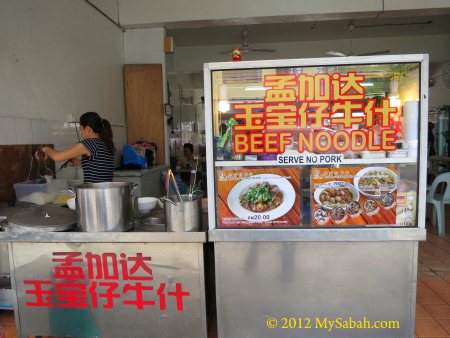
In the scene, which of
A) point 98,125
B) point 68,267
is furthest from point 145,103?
point 68,267

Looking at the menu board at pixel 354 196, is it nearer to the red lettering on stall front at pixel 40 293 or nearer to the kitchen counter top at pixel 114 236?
the kitchen counter top at pixel 114 236

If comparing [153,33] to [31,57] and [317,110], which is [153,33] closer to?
[31,57]

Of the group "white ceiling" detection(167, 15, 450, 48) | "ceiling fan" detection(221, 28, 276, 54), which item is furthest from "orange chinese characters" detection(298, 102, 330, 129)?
"white ceiling" detection(167, 15, 450, 48)

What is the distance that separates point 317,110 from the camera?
1.58 metres

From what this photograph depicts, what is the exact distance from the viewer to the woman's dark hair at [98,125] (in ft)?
8.02

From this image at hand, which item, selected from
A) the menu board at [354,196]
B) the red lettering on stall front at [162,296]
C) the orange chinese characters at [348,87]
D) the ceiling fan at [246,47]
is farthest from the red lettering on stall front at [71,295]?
the ceiling fan at [246,47]

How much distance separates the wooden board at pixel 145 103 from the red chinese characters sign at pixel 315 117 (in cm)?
349

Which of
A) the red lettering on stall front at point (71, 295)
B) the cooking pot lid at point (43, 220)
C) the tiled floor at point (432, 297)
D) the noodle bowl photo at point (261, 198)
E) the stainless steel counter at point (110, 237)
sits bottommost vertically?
the tiled floor at point (432, 297)

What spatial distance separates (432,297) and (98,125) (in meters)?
2.58

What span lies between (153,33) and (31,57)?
2.38 metres

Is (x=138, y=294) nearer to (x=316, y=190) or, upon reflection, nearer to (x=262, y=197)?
(x=262, y=197)

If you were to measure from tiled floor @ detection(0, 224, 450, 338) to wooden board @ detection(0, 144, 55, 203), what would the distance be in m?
0.81

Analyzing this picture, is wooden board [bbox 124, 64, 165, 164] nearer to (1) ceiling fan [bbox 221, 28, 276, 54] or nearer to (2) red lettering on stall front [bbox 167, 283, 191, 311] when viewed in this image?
(1) ceiling fan [bbox 221, 28, 276, 54]

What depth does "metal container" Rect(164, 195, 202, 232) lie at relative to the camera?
165 centimetres
